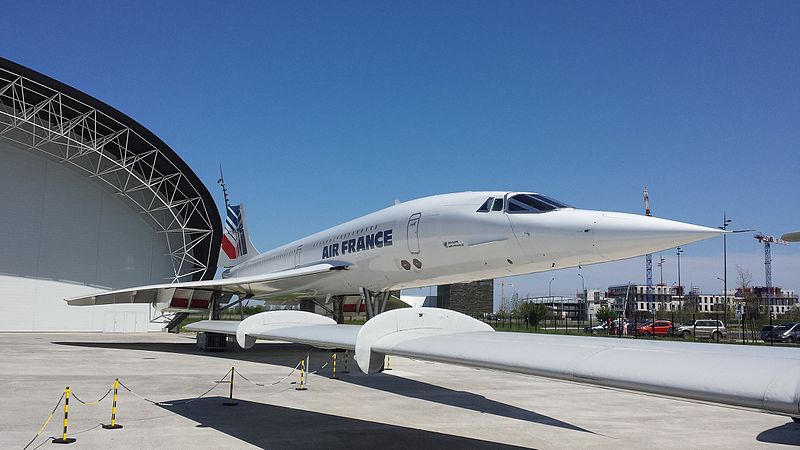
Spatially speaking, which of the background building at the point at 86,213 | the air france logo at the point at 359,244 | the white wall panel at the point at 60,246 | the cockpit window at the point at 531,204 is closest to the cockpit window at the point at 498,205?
the cockpit window at the point at 531,204

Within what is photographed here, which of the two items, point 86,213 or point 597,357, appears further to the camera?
point 86,213

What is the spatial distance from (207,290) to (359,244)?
8956 mm

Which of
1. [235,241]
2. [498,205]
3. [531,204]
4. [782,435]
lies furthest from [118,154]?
[782,435]

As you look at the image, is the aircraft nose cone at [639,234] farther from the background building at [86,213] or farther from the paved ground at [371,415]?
the background building at [86,213]

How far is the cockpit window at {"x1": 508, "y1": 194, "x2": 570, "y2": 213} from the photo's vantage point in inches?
420

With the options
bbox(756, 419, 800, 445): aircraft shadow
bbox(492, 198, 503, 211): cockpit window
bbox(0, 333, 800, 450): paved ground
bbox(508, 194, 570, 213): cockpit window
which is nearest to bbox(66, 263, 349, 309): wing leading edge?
bbox(0, 333, 800, 450): paved ground

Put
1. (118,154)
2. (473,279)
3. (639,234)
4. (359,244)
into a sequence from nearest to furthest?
1. (639,234)
2. (473,279)
3. (359,244)
4. (118,154)

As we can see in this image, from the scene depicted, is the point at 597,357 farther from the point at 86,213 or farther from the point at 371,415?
the point at 86,213

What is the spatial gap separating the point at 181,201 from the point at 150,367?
23725 millimetres

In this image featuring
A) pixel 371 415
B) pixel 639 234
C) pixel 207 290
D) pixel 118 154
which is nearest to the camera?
pixel 371 415

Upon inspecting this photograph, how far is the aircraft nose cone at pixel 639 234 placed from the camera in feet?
27.4

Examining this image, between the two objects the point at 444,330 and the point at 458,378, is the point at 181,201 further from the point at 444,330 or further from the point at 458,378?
→ the point at 444,330

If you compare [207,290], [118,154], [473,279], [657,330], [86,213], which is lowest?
[657,330]

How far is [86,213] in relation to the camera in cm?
3566
